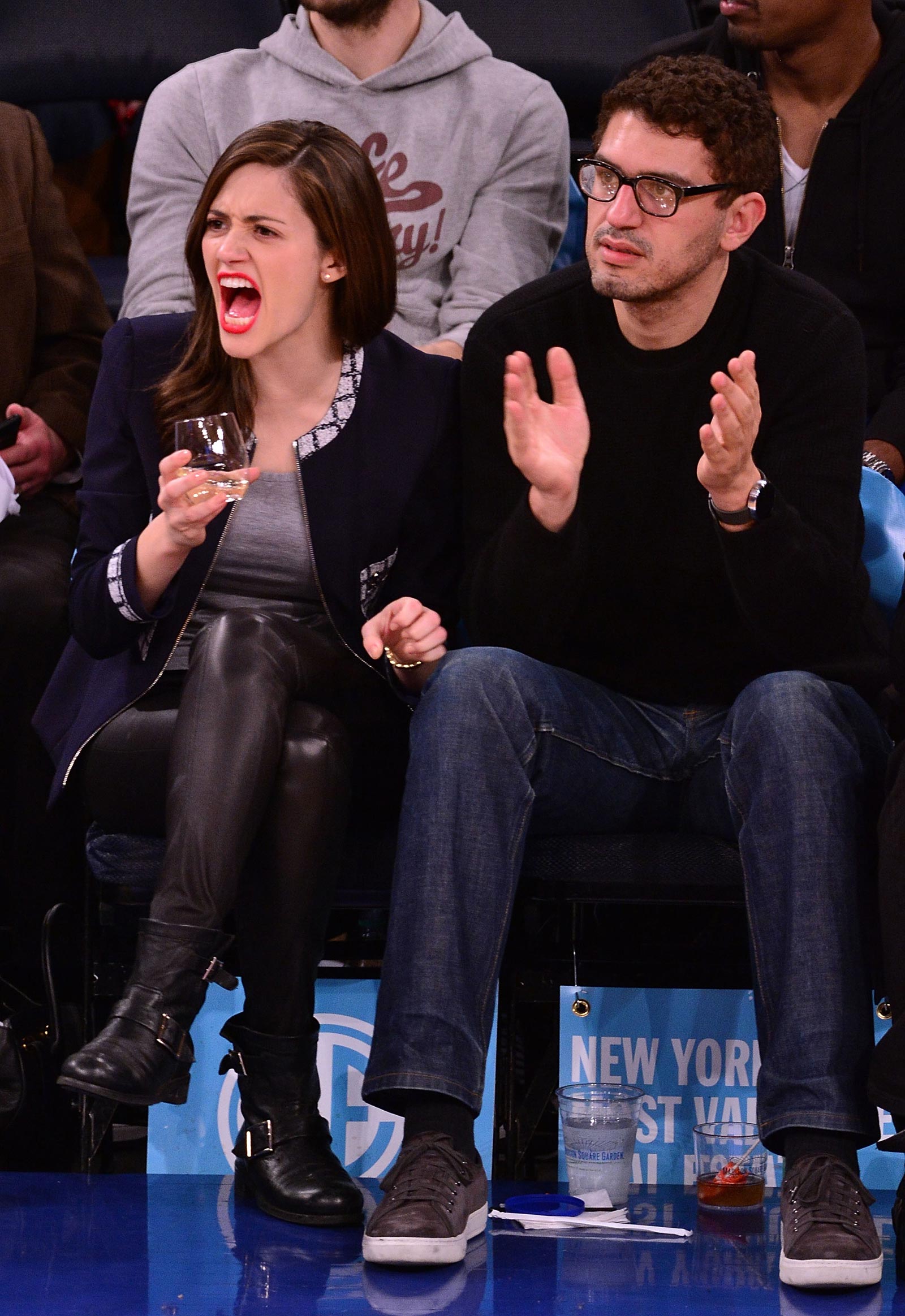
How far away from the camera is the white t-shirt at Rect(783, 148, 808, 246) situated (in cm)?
289

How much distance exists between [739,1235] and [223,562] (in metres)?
1.04

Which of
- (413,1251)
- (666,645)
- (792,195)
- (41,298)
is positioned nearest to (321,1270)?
(413,1251)

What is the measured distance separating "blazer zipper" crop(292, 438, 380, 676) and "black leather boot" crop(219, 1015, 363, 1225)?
0.49 metres

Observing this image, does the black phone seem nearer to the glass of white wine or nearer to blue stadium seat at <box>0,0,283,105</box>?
the glass of white wine

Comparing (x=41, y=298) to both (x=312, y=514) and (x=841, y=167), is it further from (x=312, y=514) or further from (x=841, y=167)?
(x=841, y=167)

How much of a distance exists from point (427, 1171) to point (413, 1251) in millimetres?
81

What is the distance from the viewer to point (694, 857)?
2.12m

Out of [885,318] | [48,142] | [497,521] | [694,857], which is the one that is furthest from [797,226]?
[48,142]

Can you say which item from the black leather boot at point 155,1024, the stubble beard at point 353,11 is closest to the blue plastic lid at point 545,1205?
the black leather boot at point 155,1024

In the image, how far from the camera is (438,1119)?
5.94 ft

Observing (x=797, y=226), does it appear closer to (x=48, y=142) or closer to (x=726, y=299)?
(x=726, y=299)

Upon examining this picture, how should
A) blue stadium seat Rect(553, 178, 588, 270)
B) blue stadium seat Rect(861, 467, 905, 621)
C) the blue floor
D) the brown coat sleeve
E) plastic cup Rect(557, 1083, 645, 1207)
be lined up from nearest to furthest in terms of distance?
the blue floor
plastic cup Rect(557, 1083, 645, 1207)
blue stadium seat Rect(861, 467, 905, 621)
the brown coat sleeve
blue stadium seat Rect(553, 178, 588, 270)

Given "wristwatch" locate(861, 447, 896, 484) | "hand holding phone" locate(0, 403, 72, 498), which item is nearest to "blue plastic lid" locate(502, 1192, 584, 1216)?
"wristwatch" locate(861, 447, 896, 484)

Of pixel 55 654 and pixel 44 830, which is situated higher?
pixel 55 654
